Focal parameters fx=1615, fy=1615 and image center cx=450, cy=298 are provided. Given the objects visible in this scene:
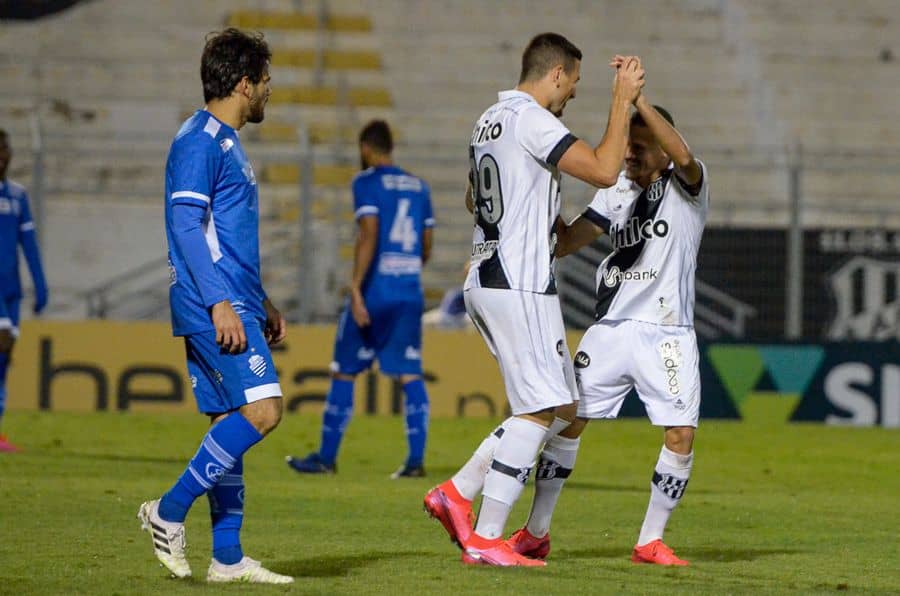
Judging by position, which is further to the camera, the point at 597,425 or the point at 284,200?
the point at 284,200

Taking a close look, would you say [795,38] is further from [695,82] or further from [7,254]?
[7,254]

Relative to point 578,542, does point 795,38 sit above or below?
above

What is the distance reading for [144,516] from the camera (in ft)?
18.9

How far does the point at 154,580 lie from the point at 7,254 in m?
6.52

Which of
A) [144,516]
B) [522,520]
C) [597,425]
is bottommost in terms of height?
[597,425]

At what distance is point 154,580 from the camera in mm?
5910

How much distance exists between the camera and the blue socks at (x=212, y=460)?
5.67m

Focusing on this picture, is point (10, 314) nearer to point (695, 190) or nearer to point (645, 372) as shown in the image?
point (645, 372)

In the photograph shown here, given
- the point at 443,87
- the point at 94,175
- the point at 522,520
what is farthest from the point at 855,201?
the point at 522,520

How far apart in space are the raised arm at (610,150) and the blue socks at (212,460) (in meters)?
1.52

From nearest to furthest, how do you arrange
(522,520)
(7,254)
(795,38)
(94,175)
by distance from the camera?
(522,520)
(7,254)
(94,175)
(795,38)

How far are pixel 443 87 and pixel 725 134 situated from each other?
407cm

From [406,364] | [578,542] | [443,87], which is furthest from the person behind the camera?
[443,87]

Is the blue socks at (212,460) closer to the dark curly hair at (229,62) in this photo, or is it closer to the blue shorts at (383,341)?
the dark curly hair at (229,62)
